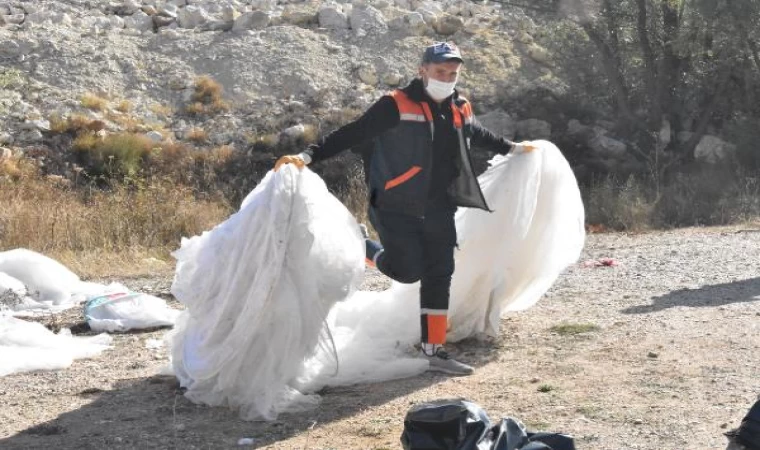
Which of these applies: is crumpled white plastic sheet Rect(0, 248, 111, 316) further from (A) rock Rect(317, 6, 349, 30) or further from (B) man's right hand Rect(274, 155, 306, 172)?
(A) rock Rect(317, 6, 349, 30)

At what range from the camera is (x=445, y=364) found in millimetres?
6371

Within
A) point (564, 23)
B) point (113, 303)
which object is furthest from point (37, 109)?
point (113, 303)

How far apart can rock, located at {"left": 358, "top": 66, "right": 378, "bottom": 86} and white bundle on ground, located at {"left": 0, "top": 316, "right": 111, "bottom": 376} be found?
1670cm

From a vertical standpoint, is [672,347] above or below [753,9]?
below

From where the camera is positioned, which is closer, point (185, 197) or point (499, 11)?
point (185, 197)

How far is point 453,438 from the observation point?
4.27 meters

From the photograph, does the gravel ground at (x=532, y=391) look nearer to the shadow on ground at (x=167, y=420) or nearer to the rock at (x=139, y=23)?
the shadow on ground at (x=167, y=420)

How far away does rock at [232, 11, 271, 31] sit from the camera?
83.9ft

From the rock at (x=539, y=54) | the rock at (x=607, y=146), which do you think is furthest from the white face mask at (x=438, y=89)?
the rock at (x=539, y=54)

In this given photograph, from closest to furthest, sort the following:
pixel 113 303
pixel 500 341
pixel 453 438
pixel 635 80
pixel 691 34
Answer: pixel 453 438
pixel 500 341
pixel 113 303
pixel 691 34
pixel 635 80

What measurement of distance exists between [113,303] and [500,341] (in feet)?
9.05

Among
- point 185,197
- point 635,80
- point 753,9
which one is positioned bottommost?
point 185,197

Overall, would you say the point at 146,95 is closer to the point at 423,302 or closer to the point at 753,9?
the point at 753,9

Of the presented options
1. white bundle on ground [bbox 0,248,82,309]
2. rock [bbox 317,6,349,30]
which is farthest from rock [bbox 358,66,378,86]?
white bundle on ground [bbox 0,248,82,309]
